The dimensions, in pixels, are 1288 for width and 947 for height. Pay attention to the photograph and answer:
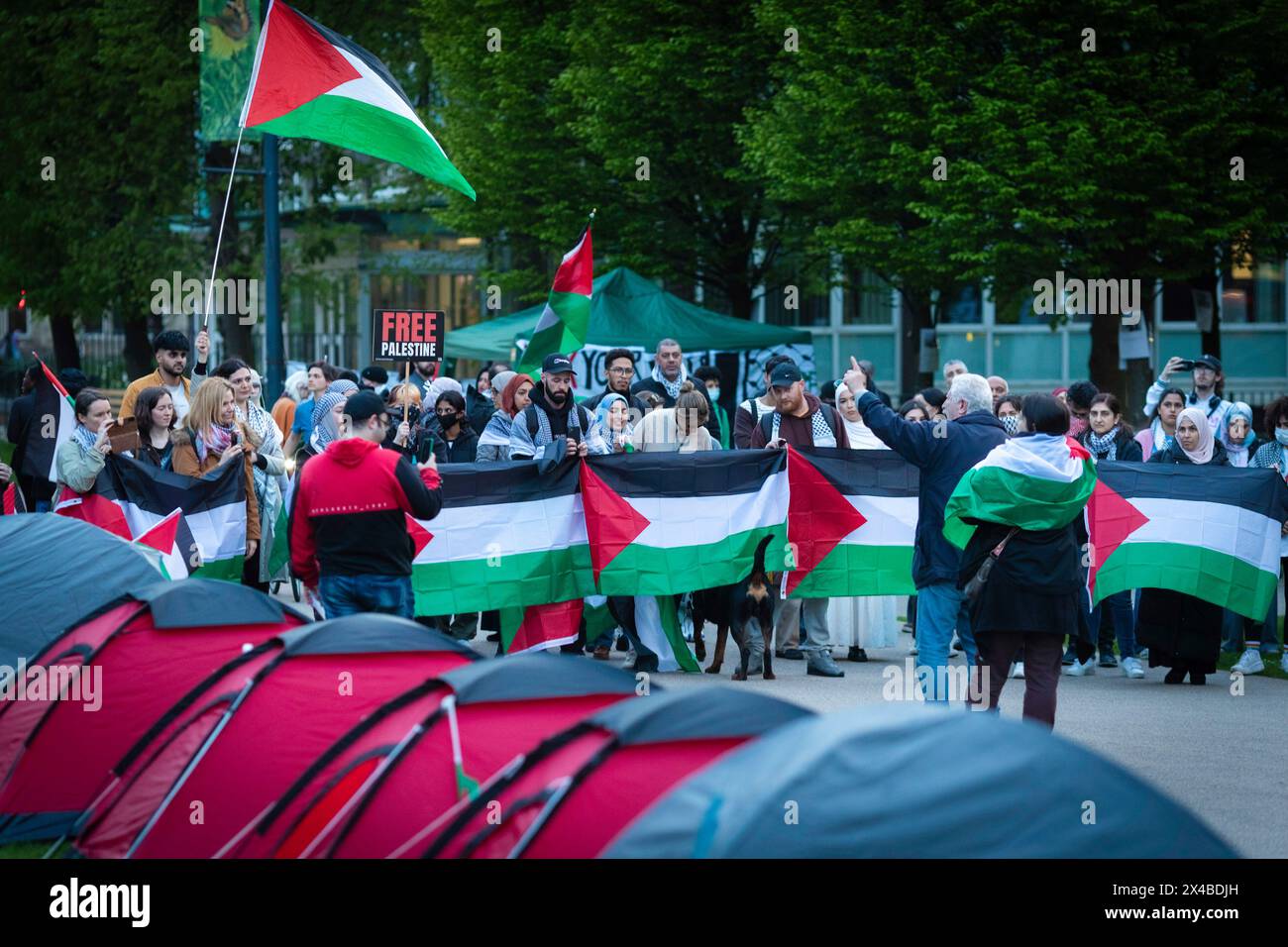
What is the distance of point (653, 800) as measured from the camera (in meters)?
5.68

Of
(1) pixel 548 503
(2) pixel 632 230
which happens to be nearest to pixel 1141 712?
(1) pixel 548 503

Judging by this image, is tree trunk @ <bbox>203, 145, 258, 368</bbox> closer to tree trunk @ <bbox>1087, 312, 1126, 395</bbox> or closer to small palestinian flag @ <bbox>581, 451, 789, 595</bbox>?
tree trunk @ <bbox>1087, 312, 1126, 395</bbox>

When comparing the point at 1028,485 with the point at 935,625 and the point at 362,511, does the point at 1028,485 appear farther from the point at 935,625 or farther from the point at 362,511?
the point at 362,511

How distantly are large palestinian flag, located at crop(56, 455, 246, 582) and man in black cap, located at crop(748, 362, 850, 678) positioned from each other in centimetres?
367

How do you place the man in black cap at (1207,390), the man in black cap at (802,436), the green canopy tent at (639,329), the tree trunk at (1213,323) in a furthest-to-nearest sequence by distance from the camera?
1. the tree trunk at (1213,323)
2. the green canopy tent at (639,329)
3. the man in black cap at (1207,390)
4. the man in black cap at (802,436)

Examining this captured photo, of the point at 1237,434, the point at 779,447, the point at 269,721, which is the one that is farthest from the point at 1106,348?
the point at 269,721

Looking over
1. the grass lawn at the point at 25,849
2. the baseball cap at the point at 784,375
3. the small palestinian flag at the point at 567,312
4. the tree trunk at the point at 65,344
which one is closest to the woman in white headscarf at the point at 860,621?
the baseball cap at the point at 784,375

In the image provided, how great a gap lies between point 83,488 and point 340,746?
588cm

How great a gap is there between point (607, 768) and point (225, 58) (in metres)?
14.9

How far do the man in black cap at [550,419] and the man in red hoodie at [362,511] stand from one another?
3.89 m

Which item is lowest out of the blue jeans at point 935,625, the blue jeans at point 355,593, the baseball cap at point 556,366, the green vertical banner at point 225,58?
the blue jeans at point 935,625

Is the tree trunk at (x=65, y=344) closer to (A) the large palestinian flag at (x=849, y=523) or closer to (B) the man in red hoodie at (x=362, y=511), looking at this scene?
(A) the large palestinian flag at (x=849, y=523)

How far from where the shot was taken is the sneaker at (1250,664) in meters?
13.5
